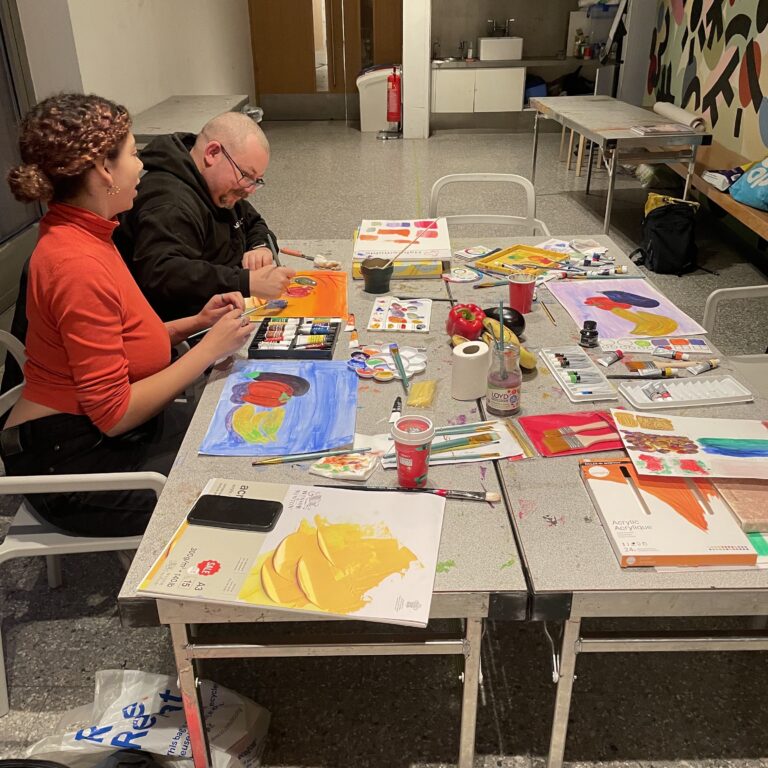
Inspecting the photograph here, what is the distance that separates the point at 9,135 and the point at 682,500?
12.5 ft

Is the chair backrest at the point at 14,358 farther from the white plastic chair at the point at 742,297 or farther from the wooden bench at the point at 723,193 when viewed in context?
the wooden bench at the point at 723,193

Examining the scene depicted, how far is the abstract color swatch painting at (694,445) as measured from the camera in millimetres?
1270

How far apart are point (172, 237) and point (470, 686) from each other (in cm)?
140

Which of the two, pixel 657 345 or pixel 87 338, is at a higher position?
pixel 87 338

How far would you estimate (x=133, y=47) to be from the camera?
16.3 ft

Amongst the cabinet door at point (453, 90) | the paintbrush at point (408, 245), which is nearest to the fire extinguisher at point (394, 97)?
the cabinet door at point (453, 90)

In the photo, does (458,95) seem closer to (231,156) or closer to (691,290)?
(691,290)

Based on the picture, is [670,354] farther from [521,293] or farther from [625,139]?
[625,139]

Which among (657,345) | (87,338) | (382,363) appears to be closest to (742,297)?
(657,345)

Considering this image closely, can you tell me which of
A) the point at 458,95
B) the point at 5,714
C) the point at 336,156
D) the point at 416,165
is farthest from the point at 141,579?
the point at 458,95

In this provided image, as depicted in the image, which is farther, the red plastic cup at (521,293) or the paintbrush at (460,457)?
the red plastic cup at (521,293)

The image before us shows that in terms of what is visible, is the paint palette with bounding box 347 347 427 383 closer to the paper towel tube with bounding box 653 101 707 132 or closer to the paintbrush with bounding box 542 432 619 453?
the paintbrush with bounding box 542 432 619 453

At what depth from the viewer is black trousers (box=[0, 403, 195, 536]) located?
5.10 feet

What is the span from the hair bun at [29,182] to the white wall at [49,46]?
9.21 ft
